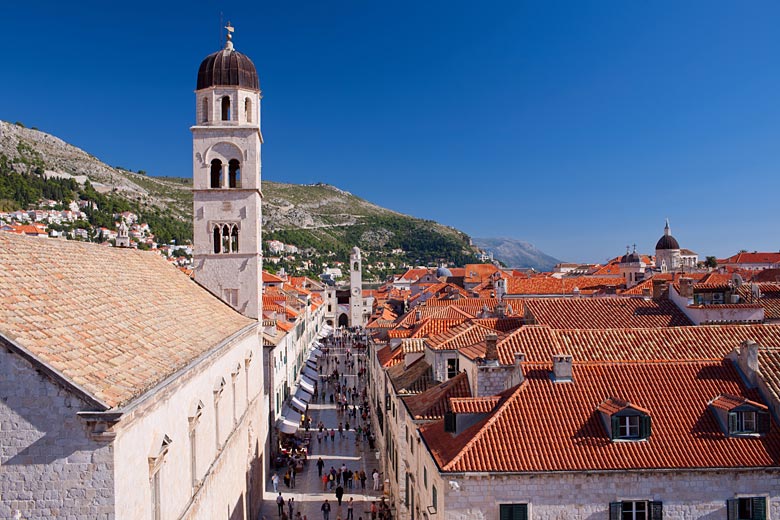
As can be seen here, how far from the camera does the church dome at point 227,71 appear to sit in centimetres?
3138

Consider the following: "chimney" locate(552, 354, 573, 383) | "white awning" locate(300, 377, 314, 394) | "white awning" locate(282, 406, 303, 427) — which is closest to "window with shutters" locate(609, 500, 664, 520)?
"chimney" locate(552, 354, 573, 383)

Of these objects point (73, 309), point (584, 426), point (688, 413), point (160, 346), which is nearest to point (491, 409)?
point (584, 426)

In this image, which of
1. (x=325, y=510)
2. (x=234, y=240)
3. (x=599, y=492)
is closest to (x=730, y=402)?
(x=599, y=492)

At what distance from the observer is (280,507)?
102ft

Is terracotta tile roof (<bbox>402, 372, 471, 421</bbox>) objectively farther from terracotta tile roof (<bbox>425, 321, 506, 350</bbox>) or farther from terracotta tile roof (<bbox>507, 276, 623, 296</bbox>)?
→ terracotta tile roof (<bbox>507, 276, 623, 296</bbox>)

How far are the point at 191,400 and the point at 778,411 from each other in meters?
14.3

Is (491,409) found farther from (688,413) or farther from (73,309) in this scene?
(73,309)

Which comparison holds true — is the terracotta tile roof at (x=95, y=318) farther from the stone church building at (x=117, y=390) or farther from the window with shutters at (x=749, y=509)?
the window with shutters at (x=749, y=509)

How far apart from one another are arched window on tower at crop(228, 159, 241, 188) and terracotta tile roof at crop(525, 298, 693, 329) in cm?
1469

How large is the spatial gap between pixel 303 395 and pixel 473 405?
39.6m

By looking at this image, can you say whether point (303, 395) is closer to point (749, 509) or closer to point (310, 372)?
point (310, 372)

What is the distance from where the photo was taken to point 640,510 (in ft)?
52.7

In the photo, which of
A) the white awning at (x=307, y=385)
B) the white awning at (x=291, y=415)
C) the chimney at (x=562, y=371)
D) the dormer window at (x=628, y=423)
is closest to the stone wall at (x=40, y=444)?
the dormer window at (x=628, y=423)

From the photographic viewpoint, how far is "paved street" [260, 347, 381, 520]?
104 feet
